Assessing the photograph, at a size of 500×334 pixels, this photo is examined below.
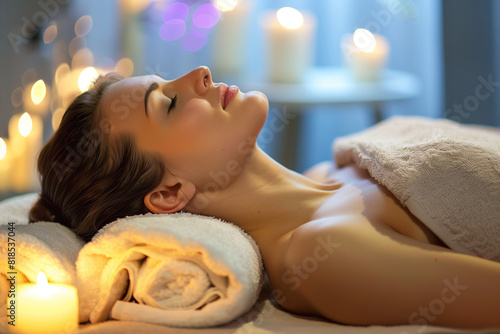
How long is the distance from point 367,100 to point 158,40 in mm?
1083

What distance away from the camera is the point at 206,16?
2475 mm

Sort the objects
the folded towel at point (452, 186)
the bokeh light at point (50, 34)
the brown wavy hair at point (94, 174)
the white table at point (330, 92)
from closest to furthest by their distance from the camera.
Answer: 1. the folded towel at point (452, 186)
2. the brown wavy hair at point (94, 174)
3. the white table at point (330, 92)
4. the bokeh light at point (50, 34)

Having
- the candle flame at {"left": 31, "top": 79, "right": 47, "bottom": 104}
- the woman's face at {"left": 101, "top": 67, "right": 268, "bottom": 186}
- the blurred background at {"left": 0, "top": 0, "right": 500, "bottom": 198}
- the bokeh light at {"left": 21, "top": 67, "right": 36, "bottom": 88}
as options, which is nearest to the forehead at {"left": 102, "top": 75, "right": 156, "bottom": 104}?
the woman's face at {"left": 101, "top": 67, "right": 268, "bottom": 186}

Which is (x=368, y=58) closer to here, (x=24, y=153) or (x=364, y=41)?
(x=364, y=41)

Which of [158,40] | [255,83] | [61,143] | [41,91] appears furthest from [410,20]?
[61,143]

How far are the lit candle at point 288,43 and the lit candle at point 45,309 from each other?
1332 millimetres

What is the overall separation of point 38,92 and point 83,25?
619mm

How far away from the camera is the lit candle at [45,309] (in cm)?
87

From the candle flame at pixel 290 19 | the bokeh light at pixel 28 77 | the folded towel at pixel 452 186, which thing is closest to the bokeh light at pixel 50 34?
the bokeh light at pixel 28 77

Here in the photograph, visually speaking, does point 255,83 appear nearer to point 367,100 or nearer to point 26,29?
point 367,100

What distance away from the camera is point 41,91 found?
2.01m

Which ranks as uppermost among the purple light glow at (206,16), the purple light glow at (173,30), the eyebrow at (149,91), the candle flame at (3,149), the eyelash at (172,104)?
the purple light glow at (206,16)

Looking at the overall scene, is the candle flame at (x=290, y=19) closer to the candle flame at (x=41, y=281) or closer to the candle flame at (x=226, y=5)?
the candle flame at (x=226, y=5)

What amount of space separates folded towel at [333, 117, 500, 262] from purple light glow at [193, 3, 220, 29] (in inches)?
59.9
